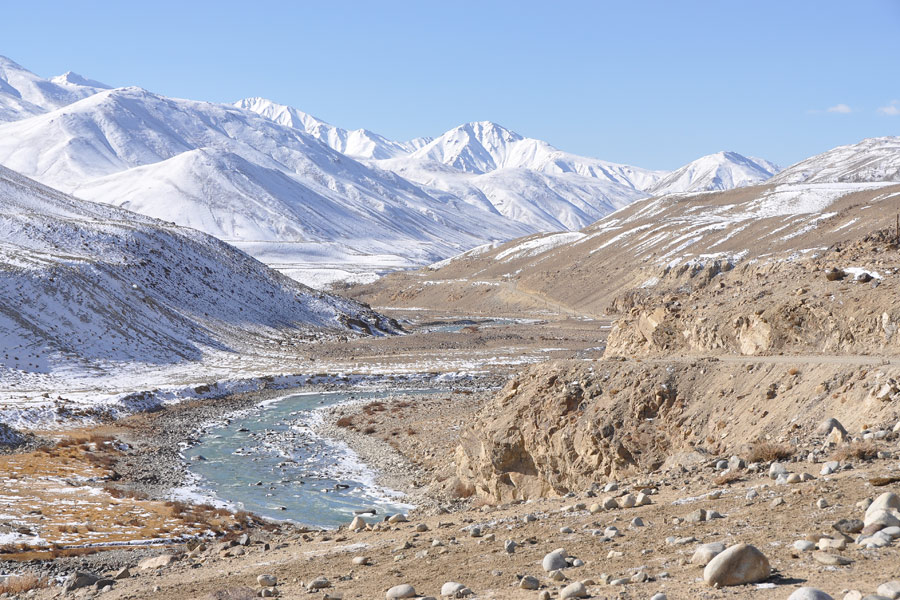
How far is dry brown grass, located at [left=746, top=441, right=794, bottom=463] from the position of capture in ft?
50.0

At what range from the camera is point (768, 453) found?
15.3 m

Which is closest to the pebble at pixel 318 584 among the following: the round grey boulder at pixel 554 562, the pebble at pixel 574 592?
the round grey boulder at pixel 554 562

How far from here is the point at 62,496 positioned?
26938 millimetres

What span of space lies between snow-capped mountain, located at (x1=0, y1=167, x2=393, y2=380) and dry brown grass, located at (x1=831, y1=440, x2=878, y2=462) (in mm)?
50114

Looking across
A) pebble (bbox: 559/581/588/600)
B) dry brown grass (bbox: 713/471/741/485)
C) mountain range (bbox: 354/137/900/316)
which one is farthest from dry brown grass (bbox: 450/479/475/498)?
mountain range (bbox: 354/137/900/316)

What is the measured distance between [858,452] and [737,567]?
5.99 m

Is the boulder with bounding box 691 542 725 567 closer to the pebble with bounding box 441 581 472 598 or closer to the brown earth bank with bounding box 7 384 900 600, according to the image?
the brown earth bank with bounding box 7 384 900 600

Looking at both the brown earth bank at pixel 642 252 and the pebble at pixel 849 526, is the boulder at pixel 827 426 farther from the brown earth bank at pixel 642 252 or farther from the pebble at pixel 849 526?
the brown earth bank at pixel 642 252

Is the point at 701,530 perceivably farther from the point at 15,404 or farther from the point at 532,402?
the point at 15,404

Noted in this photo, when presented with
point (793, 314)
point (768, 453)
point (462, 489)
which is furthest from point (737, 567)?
point (462, 489)

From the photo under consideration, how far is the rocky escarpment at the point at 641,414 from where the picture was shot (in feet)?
60.4

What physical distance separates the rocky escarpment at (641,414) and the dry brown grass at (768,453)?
0.34 metres

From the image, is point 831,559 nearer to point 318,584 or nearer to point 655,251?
point 318,584

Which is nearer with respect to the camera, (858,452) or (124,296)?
(858,452)
